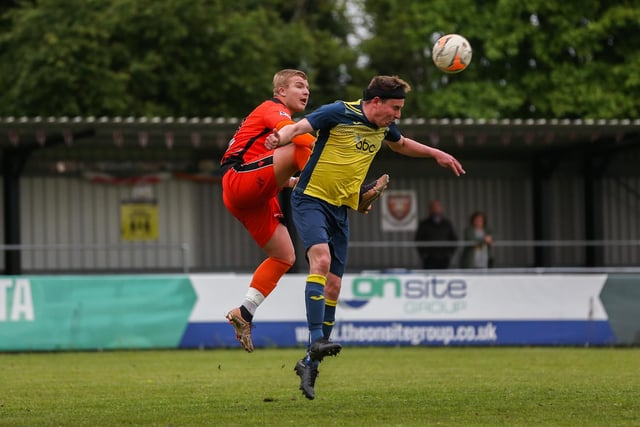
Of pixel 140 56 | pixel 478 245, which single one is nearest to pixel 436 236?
pixel 478 245

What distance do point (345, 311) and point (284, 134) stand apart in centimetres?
886

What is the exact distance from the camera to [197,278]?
56.7ft

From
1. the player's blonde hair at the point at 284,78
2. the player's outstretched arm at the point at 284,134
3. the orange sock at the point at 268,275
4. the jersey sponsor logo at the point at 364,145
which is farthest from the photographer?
the orange sock at the point at 268,275

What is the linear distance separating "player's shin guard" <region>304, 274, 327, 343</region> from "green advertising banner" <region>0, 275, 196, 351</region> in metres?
8.29

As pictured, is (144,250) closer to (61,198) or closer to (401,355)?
(61,198)

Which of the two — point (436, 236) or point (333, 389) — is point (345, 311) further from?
point (333, 389)

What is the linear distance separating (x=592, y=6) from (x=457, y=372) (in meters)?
20.6

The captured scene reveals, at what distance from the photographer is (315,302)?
30.2 feet

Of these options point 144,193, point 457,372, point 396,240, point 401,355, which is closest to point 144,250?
point 144,193

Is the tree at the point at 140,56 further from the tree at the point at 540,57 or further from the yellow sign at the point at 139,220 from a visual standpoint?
the yellow sign at the point at 139,220

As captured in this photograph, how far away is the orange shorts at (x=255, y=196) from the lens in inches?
374

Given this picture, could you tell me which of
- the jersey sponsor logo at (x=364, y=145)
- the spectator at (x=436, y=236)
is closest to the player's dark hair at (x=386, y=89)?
the jersey sponsor logo at (x=364, y=145)

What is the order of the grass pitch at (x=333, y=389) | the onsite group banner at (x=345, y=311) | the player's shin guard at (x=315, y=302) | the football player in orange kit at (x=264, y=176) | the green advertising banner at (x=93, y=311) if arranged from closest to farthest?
the grass pitch at (x=333, y=389) → the player's shin guard at (x=315, y=302) → the football player in orange kit at (x=264, y=176) → the green advertising banner at (x=93, y=311) → the onsite group banner at (x=345, y=311)

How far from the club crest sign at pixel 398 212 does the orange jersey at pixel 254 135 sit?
50.7ft
